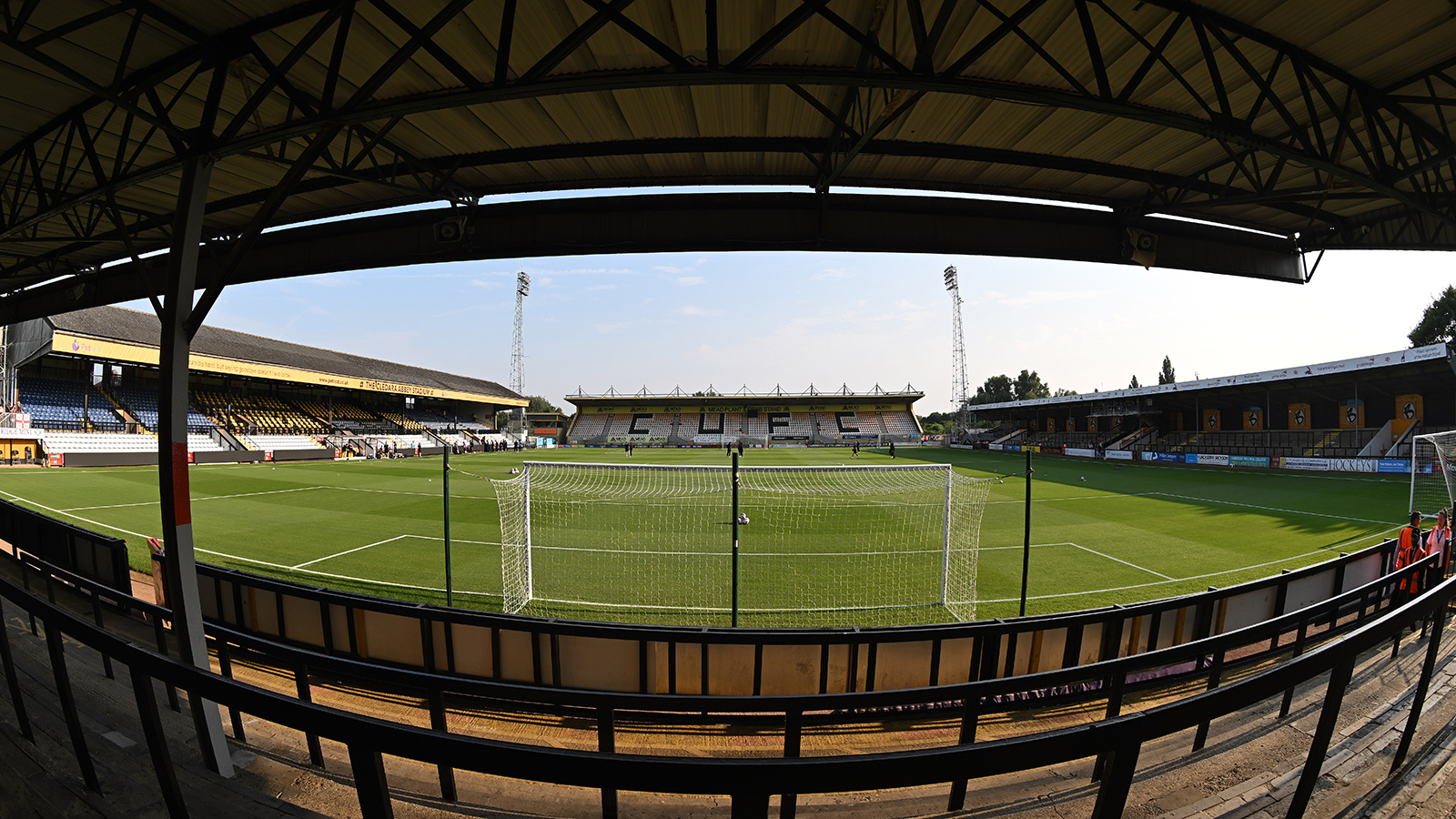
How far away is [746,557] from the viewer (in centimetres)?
1082

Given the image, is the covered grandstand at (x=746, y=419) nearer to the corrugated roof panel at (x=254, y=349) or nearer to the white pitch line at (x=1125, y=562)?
the corrugated roof panel at (x=254, y=349)

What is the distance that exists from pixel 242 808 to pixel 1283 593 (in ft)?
29.2

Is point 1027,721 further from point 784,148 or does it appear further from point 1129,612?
point 784,148

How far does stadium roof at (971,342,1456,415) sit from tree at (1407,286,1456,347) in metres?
26.4

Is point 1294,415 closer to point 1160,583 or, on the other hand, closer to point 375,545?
point 1160,583

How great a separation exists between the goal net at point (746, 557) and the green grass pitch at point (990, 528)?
41 centimetres

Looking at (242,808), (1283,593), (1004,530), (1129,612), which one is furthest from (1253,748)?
(1004,530)

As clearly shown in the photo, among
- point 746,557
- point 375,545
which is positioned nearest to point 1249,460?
point 746,557

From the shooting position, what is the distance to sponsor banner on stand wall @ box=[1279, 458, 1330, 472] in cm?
2713

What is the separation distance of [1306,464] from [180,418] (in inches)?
1708

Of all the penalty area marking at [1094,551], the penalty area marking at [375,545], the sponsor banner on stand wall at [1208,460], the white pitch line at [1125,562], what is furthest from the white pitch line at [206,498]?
the sponsor banner on stand wall at [1208,460]

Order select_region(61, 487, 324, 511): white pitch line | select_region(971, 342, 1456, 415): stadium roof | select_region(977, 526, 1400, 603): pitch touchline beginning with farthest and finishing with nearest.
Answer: select_region(971, 342, 1456, 415): stadium roof
select_region(61, 487, 324, 511): white pitch line
select_region(977, 526, 1400, 603): pitch touchline

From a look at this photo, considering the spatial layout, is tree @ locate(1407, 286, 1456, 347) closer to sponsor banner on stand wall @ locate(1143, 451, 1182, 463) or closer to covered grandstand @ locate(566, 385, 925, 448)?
sponsor banner on stand wall @ locate(1143, 451, 1182, 463)

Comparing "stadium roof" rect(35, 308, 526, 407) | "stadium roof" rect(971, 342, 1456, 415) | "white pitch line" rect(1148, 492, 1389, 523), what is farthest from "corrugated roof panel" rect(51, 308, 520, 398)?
"stadium roof" rect(971, 342, 1456, 415)
